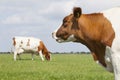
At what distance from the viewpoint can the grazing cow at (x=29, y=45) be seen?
135ft

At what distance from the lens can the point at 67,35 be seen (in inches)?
313

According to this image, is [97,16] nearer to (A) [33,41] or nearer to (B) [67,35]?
(B) [67,35]

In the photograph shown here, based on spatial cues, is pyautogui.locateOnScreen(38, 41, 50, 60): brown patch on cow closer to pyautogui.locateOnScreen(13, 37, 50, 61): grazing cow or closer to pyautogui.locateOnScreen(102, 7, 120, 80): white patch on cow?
pyautogui.locateOnScreen(13, 37, 50, 61): grazing cow

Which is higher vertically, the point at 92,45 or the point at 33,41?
the point at 92,45

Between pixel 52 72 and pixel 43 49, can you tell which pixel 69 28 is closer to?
pixel 52 72

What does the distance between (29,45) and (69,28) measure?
33.5 metres

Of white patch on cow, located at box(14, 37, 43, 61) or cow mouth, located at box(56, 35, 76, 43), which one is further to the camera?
white patch on cow, located at box(14, 37, 43, 61)

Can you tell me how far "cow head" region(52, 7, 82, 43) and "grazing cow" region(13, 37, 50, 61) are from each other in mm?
32817

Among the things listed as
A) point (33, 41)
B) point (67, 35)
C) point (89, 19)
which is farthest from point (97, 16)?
point (33, 41)

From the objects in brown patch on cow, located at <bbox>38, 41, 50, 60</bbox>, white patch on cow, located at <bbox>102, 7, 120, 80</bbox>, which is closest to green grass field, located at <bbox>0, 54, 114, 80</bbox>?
white patch on cow, located at <bbox>102, 7, 120, 80</bbox>

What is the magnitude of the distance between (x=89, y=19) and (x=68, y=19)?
44cm

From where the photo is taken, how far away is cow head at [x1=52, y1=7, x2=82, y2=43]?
7852mm

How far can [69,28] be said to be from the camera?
7.93 meters

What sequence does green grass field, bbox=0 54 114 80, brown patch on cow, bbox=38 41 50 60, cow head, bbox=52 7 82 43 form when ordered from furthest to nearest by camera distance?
brown patch on cow, bbox=38 41 50 60 → green grass field, bbox=0 54 114 80 → cow head, bbox=52 7 82 43
